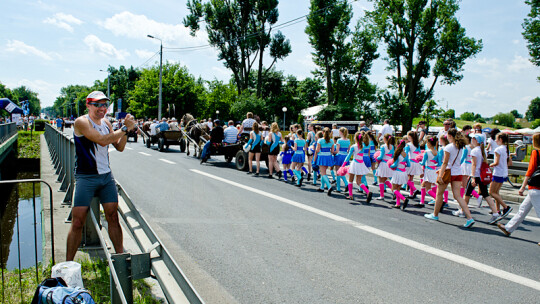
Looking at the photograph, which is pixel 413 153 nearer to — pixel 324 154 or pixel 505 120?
pixel 324 154

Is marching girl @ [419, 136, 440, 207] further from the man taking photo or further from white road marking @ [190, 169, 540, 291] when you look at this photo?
the man taking photo

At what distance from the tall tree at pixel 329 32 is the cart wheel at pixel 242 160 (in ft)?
96.1

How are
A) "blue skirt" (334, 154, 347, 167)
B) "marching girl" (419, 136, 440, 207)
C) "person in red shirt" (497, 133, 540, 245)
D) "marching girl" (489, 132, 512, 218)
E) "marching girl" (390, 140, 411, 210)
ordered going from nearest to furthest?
1. "person in red shirt" (497, 133, 540, 245)
2. "marching girl" (489, 132, 512, 218)
3. "marching girl" (390, 140, 411, 210)
4. "marching girl" (419, 136, 440, 207)
5. "blue skirt" (334, 154, 347, 167)

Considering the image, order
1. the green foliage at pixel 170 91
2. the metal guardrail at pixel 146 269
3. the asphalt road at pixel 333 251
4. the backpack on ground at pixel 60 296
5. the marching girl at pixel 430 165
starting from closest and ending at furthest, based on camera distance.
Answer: the metal guardrail at pixel 146 269 → the backpack on ground at pixel 60 296 → the asphalt road at pixel 333 251 → the marching girl at pixel 430 165 → the green foliage at pixel 170 91

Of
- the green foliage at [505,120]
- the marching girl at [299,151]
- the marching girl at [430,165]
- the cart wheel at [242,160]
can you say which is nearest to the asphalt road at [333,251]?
the marching girl at [430,165]

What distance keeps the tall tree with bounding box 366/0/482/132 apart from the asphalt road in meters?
35.5

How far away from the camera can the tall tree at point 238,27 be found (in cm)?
3991

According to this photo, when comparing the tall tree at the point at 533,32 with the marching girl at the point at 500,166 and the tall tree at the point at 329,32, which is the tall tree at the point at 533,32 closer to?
the tall tree at the point at 329,32

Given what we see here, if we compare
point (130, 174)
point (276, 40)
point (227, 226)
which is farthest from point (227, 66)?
point (227, 226)

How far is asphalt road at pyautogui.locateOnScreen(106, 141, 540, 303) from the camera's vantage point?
4164 mm

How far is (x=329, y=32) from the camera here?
41.8 metres

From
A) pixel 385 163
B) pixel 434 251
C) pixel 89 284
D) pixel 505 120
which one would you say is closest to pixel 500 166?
pixel 385 163

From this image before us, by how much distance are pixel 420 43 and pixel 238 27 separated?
19.1m

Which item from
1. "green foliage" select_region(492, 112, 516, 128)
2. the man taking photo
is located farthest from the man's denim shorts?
"green foliage" select_region(492, 112, 516, 128)
